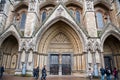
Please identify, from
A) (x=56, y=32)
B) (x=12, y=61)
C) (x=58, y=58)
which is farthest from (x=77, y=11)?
(x=12, y=61)

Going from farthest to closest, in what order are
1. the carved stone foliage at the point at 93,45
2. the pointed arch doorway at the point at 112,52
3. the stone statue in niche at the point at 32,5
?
1. the stone statue in niche at the point at 32,5
2. the pointed arch doorway at the point at 112,52
3. the carved stone foliage at the point at 93,45

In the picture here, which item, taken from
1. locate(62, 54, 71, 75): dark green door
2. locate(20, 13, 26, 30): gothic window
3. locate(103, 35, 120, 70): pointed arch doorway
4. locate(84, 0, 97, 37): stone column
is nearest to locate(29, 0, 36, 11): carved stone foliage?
locate(20, 13, 26, 30): gothic window

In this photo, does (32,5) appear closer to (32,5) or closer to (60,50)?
(32,5)

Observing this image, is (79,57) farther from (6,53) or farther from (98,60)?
(6,53)

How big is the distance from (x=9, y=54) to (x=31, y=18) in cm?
588

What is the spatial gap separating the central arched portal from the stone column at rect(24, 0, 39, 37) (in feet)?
5.95

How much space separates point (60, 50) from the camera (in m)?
18.1

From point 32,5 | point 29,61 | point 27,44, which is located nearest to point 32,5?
point 32,5

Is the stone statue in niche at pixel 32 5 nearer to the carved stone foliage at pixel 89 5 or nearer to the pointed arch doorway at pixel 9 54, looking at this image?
the pointed arch doorway at pixel 9 54

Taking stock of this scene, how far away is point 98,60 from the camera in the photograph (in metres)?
15.1

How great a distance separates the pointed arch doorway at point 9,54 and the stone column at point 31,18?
305cm

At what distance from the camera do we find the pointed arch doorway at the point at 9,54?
17.6 m

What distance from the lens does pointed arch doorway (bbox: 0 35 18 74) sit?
Answer: 17.6 metres

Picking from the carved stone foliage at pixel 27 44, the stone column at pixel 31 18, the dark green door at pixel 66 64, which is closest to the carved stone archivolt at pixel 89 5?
the dark green door at pixel 66 64
